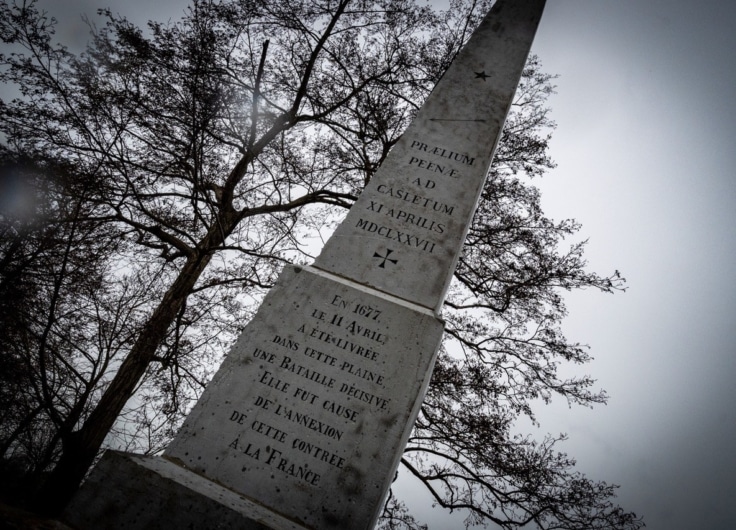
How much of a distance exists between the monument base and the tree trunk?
8.47 ft

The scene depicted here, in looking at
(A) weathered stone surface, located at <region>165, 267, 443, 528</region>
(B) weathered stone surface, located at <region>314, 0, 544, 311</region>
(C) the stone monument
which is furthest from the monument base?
(B) weathered stone surface, located at <region>314, 0, 544, 311</region>

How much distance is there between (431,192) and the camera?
9.65 feet

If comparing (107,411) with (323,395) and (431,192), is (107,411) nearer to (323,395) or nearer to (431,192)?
(323,395)

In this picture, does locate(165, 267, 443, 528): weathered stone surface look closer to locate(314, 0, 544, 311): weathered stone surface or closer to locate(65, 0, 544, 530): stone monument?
locate(65, 0, 544, 530): stone monument

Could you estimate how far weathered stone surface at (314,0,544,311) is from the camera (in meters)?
2.57

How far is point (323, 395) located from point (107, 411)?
4.21m

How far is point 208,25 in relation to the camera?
5098 mm

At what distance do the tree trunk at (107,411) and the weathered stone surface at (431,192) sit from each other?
6.74 feet

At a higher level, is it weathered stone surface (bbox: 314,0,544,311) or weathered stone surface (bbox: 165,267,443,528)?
weathered stone surface (bbox: 314,0,544,311)

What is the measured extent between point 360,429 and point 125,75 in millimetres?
4811

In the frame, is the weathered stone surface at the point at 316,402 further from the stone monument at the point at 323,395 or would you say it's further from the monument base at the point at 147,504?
the monument base at the point at 147,504

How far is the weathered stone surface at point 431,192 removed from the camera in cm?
257

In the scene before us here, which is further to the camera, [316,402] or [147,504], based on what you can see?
[316,402]

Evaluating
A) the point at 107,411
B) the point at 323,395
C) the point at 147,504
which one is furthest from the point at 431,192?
the point at 107,411
